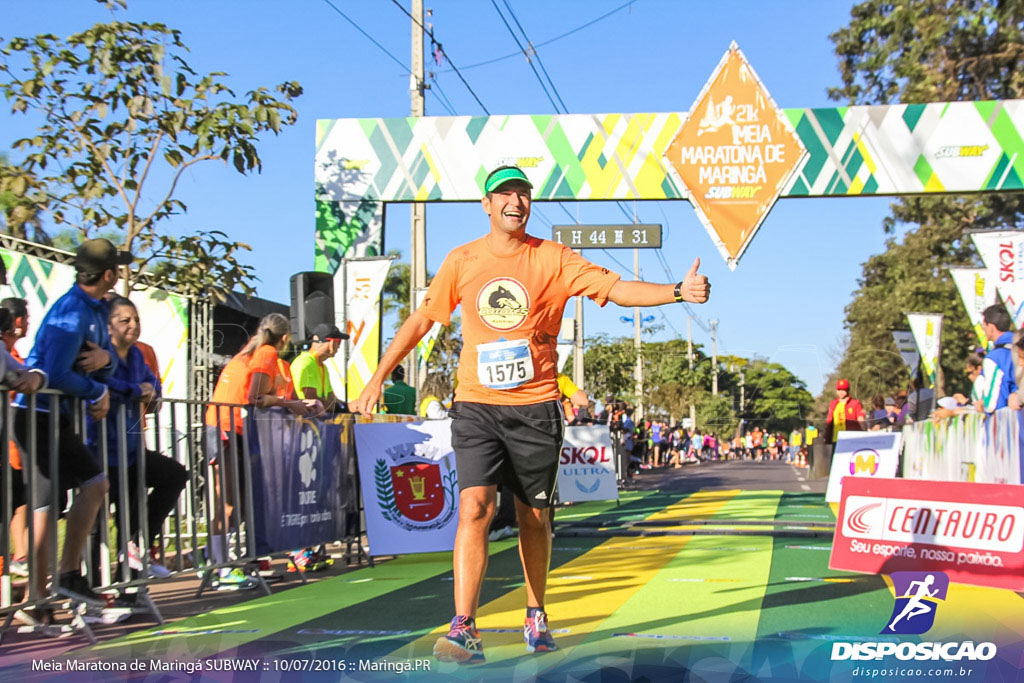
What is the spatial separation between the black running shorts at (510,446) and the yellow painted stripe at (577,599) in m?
0.69

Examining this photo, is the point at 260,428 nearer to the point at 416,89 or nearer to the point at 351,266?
the point at 351,266

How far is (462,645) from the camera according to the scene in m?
4.52

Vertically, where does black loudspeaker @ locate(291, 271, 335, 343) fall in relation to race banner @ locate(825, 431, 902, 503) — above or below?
above

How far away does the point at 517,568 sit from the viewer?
28.2 ft

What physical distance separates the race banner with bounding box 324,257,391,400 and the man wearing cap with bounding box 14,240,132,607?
324 inches

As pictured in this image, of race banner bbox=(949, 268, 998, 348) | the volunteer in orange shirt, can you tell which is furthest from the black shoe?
race banner bbox=(949, 268, 998, 348)

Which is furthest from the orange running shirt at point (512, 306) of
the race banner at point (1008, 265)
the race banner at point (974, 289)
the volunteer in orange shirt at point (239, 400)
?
the race banner at point (974, 289)

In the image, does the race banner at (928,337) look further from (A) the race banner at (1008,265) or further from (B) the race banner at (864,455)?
(B) the race banner at (864,455)

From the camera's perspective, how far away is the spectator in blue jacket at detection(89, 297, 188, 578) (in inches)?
251

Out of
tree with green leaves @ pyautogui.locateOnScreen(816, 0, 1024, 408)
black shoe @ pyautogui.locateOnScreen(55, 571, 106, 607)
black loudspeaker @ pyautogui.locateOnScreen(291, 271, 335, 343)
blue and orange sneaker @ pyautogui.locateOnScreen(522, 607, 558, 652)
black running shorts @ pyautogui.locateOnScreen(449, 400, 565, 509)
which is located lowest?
blue and orange sneaker @ pyautogui.locateOnScreen(522, 607, 558, 652)

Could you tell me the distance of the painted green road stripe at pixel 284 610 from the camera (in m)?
5.23

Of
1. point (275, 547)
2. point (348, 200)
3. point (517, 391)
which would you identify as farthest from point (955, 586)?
point (348, 200)

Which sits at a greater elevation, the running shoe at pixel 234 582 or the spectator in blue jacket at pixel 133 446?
the spectator in blue jacket at pixel 133 446

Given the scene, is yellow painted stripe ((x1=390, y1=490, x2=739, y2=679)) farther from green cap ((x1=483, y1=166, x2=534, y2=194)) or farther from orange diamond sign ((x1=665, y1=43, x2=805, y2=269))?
orange diamond sign ((x1=665, y1=43, x2=805, y2=269))
